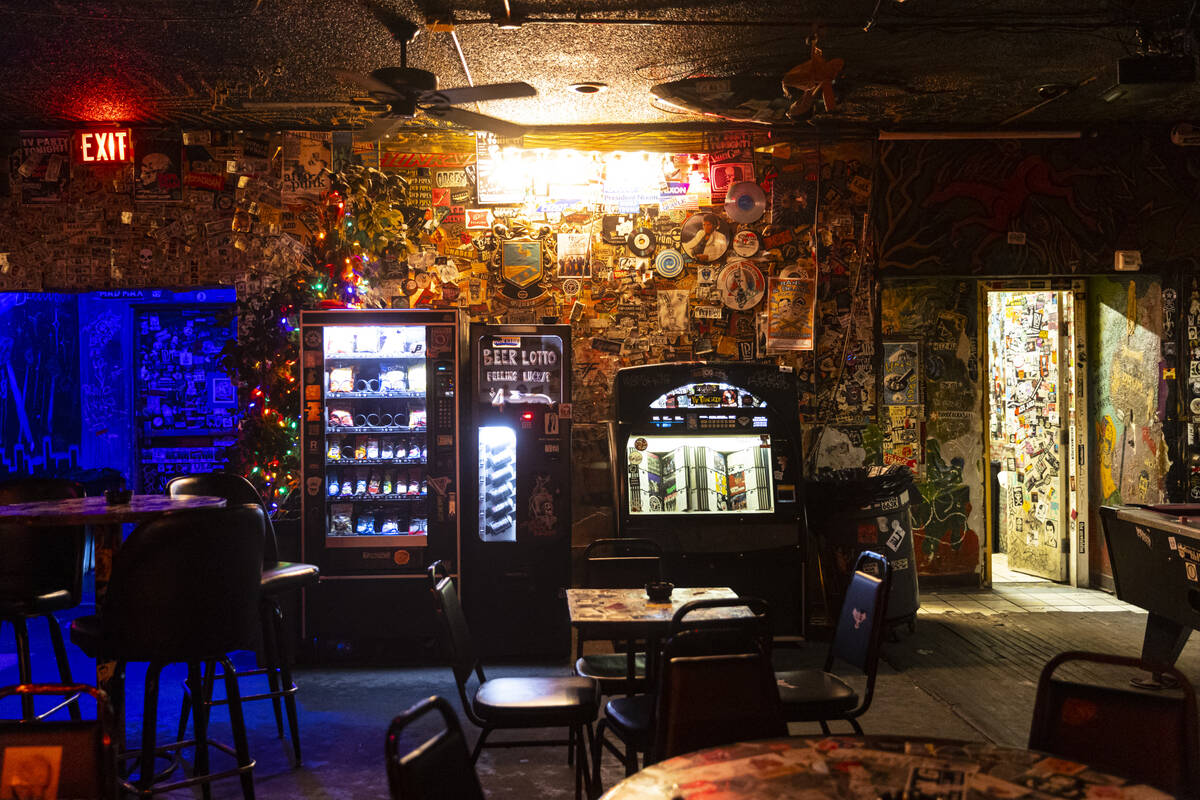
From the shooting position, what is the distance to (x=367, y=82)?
15.4ft

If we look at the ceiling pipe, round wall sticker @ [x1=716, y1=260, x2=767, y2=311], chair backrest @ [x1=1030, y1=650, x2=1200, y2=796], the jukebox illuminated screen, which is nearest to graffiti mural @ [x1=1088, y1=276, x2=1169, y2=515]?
the ceiling pipe

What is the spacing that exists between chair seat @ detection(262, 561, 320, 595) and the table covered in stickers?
3.94 m

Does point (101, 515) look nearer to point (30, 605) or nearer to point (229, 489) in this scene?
point (30, 605)

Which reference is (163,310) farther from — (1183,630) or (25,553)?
(1183,630)


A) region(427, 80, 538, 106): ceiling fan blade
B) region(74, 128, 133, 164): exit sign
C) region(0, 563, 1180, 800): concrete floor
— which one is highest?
region(74, 128, 133, 164): exit sign

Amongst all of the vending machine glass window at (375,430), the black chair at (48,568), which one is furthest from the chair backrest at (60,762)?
the vending machine glass window at (375,430)

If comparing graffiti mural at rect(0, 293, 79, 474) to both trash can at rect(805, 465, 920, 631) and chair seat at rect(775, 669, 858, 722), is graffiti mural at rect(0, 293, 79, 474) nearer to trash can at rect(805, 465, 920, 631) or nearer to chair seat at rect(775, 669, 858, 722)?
trash can at rect(805, 465, 920, 631)

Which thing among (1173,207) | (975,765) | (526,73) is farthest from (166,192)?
(1173,207)

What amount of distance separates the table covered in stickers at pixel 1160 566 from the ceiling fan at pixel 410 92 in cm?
389

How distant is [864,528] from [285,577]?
3.60 m

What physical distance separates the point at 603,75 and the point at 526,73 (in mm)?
485

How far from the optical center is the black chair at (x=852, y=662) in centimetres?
345

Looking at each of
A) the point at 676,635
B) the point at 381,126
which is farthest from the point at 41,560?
the point at 676,635

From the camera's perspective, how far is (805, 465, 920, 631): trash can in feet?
19.4
